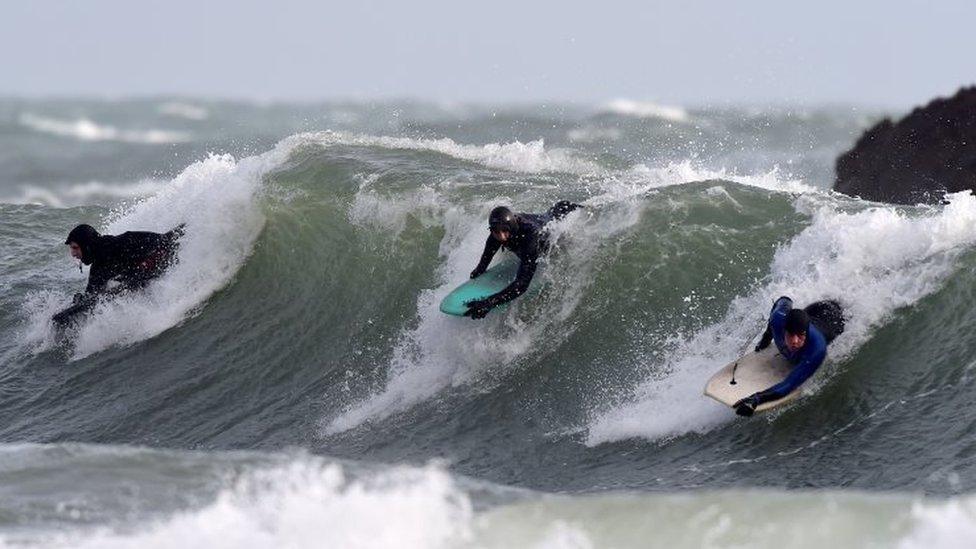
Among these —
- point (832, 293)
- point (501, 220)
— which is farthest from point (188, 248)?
point (832, 293)

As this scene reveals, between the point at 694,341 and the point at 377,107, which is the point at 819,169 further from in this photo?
the point at 377,107

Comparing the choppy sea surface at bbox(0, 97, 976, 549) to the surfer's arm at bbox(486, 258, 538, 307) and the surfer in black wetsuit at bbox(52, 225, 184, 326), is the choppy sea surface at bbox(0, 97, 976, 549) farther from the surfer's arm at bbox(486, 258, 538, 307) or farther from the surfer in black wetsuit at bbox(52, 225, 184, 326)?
the surfer's arm at bbox(486, 258, 538, 307)

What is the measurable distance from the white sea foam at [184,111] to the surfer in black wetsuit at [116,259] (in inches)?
1821

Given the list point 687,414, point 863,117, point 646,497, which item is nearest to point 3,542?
point 646,497

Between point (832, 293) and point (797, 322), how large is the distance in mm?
1309

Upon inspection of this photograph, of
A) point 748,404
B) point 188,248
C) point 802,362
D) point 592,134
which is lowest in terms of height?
point 748,404

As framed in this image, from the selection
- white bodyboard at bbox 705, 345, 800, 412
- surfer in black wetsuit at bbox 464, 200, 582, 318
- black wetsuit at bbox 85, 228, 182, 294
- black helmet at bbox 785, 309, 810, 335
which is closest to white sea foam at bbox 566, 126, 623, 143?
black wetsuit at bbox 85, 228, 182, 294

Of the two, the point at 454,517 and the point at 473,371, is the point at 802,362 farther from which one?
the point at 454,517

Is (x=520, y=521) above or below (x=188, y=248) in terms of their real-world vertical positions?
below

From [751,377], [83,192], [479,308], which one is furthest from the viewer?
[83,192]

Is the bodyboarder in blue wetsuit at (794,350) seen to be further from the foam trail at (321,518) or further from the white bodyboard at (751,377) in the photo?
the foam trail at (321,518)

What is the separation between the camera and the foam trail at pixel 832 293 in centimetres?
1059

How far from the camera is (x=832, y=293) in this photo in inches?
428

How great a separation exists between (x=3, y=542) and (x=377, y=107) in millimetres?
61442
